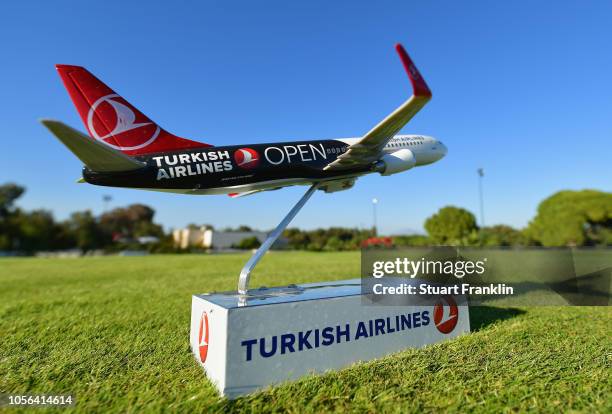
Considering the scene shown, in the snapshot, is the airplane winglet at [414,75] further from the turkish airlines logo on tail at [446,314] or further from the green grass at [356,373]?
the turkish airlines logo on tail at [446,314]

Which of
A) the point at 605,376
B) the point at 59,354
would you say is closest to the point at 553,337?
A: the point at 605,376

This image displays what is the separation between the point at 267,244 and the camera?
471 cm

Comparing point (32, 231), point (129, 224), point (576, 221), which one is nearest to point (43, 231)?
point (32, 231)

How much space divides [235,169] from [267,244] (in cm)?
124

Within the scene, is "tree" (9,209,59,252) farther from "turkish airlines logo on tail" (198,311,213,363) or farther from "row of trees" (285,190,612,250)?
"turkish airlines logo on tail" (198,311,213,363)

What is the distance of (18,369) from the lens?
401cm

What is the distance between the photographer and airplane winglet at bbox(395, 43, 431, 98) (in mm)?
3256

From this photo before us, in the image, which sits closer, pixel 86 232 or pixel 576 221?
pixel 576 221

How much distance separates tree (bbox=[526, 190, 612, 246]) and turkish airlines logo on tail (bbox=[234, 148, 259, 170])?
54.2 meters

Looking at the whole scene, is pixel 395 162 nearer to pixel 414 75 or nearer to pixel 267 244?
pixel 414 75

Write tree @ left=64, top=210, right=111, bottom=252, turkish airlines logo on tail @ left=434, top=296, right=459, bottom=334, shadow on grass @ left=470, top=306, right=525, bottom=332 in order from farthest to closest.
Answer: tree @ left=64, top=210, right=111, bottom=252, shadow on grass @ left=470, top=306, right=525, bottom=332, turkish airlines logo on tail @ left=434, top=296, right=459, bottom=334

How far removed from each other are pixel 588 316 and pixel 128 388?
8.72m

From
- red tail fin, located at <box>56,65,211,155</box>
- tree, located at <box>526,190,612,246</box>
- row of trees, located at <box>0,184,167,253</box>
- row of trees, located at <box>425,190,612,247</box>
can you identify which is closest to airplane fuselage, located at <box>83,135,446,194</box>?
red tail fin, located at <box>56,65,211,155</box>

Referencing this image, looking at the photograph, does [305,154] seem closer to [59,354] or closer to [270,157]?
[270,157]
